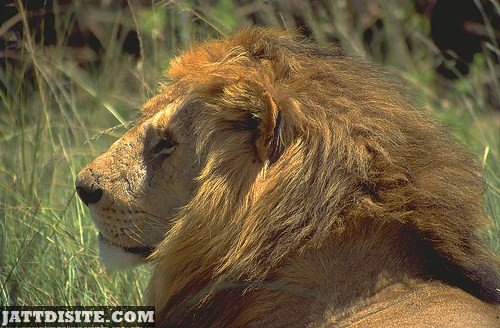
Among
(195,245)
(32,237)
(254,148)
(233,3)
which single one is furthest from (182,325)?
(233,3)

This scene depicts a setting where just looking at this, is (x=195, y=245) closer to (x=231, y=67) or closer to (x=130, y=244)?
(x=130, y=244)

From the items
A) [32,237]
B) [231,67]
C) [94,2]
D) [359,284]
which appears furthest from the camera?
[94,2]

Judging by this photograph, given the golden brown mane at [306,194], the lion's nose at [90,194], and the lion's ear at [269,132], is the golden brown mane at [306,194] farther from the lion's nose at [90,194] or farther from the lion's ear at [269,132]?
the lion's nose at [90,194]

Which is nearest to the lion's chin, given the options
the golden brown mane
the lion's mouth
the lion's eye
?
the lion's mouth

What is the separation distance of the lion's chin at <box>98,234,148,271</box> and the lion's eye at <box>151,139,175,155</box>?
35cm

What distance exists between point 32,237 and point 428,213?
1859 millimetres

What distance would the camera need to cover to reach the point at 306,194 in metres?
3.26

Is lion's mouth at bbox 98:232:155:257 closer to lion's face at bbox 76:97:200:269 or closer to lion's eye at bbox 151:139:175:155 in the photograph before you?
lion's face at bbox 76:97:200:269

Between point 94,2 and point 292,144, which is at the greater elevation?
point 292,144

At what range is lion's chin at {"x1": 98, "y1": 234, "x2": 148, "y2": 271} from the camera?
3.61 m

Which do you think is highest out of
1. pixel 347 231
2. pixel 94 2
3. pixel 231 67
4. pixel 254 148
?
pixel 231 67

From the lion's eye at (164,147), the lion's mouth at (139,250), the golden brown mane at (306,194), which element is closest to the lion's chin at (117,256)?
the lion's mouth at (139,250)

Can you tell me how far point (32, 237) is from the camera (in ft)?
14.6

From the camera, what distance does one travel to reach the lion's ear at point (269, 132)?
3315mm
